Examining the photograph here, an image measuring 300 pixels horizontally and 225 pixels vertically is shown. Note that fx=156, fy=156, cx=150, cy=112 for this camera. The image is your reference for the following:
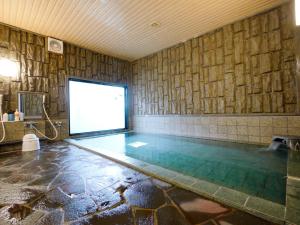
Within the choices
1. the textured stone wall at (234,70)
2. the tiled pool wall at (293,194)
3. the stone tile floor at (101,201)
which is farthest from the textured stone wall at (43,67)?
the tiled pool wall at (293,194)

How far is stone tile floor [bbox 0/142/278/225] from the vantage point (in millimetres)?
1084

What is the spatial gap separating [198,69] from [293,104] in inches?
86.4

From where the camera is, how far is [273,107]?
3.23m

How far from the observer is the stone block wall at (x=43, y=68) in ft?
11.9

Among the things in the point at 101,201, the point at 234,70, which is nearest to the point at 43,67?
the point at 101,201

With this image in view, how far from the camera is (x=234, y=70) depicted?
12.2 feet

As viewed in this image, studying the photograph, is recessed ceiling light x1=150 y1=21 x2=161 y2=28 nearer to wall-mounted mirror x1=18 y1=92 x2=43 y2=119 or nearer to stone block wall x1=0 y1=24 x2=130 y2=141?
stone block wall x1=0 y1=24 x2=130 y2=141

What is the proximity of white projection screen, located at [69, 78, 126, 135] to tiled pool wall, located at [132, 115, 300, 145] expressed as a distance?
1.57 m

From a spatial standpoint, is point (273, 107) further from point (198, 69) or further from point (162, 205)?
point (162, 205)

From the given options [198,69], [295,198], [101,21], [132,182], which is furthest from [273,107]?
[101,21]

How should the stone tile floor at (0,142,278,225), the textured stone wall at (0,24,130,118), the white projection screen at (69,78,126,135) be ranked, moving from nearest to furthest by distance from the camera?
the stone tile floor at (0,142,278,225) < the textured stone wall at (0,24,130,118) < the white projection screen at (69,78,126,135)

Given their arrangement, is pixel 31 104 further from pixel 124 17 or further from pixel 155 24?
pixel 155 24

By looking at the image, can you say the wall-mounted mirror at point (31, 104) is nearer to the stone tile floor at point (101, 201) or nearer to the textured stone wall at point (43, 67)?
the textured stone wall at point (43, 67)

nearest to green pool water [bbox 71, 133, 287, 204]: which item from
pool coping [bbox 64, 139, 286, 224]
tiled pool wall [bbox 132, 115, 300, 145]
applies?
pool coping [bbox 64, 139, 286, 224]
